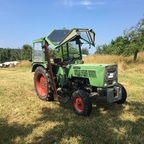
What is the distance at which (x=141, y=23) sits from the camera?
16.1 meters

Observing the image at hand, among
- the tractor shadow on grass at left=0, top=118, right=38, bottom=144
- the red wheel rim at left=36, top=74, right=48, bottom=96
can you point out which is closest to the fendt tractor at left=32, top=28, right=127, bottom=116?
the red wheel rim at left=36, top=74, right=48, bottom=96

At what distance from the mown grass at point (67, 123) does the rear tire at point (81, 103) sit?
148 millimetres

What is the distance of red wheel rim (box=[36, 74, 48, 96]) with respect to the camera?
7.12 meters

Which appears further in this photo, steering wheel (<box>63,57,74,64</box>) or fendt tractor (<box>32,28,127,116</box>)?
steering wheel (<box>63,57,74,64</box>)

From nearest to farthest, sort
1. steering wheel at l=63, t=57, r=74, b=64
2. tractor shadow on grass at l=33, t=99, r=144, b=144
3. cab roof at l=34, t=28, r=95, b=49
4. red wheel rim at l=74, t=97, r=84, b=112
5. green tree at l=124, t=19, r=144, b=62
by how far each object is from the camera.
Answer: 1. tractor shadow on grass at l=33, t=99, r=144, b=144
2. red wheel rim at l=74, t=97, r=84, b=112
3. cab roof at l=34, t=28, r=95, b=49
4. steering wheel at l=63, t=57, r=74, b=64
5. green tree at l=124, t=19, r=144, b=62

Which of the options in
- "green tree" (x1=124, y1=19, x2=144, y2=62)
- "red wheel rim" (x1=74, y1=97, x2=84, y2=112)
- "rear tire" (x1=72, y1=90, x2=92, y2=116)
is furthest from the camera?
"green tree" (x1=124, y1=19, x2=144, y2=62)

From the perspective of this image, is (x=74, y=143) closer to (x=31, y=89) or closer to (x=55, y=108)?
(x=55, y=108)

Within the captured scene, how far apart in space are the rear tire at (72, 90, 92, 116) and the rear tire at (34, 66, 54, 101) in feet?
3.81

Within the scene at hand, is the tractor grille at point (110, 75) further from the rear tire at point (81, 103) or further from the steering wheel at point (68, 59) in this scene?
the steering wheel at point (68, 59)

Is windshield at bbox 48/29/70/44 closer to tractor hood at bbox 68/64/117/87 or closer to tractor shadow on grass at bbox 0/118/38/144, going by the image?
→ tractor hood at bbox 68/64/117/87

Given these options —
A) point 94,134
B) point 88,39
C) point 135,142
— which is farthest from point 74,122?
point 88,39

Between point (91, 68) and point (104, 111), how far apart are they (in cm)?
123

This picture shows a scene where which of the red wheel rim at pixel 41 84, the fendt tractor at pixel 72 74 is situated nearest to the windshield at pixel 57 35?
the fendt tractor at pixel 72 74

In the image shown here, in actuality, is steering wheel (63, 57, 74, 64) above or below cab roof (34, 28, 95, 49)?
below
